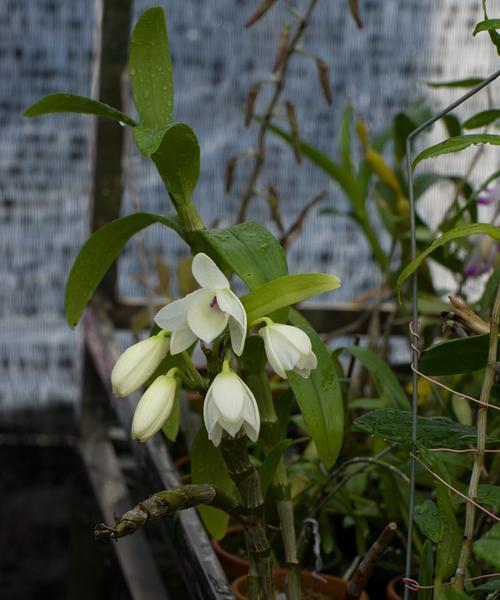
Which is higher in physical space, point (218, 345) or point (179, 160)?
point (179, 160)

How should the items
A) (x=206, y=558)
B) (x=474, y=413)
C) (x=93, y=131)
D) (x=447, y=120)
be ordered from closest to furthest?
(x=206, y=558) < (x=474, y=413) < (x=447, y=120) < (x=93, y=131)

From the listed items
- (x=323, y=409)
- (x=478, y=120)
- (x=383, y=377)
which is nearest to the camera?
(x=323, y=409)

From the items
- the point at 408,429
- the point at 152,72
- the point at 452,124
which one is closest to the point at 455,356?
the point at 408,429

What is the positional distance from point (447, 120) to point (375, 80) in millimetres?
489

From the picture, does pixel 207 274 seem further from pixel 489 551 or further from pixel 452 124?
pixel 452 124

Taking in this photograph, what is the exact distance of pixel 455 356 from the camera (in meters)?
0.65

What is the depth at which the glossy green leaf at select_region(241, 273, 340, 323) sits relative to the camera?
59cm

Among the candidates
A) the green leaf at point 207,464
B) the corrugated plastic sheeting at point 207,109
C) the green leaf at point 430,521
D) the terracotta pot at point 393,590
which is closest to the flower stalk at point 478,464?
the green leaf at point 430,521

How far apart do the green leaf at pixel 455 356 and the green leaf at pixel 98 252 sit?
0.21 m

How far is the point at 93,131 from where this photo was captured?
65.2 inches

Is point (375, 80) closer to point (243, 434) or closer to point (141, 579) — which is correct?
point (141, 579)

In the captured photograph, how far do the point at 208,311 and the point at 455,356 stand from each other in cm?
20

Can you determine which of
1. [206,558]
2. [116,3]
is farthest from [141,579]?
[116,3]

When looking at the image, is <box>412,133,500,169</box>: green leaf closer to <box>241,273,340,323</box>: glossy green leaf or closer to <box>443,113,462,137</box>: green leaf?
<box>241,273,340,323</box>: glossy green leaf
